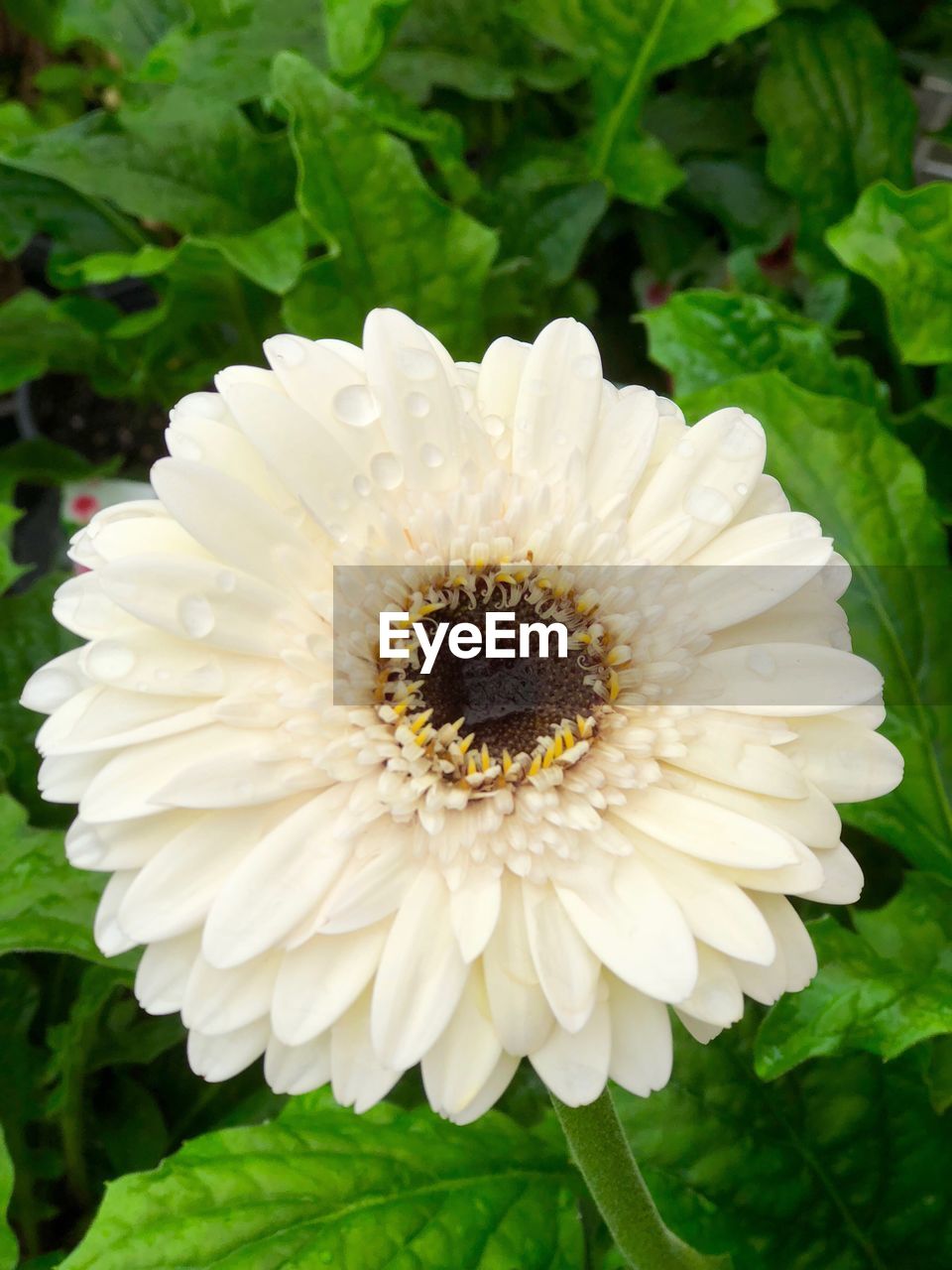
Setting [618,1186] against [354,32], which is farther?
[354,32]

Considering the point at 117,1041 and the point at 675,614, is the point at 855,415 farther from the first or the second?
the point at 117,1041

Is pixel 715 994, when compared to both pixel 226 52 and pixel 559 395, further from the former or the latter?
pixel 226 52

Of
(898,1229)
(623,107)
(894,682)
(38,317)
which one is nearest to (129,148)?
(38,317)

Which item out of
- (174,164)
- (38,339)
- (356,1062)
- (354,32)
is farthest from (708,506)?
(38,339)

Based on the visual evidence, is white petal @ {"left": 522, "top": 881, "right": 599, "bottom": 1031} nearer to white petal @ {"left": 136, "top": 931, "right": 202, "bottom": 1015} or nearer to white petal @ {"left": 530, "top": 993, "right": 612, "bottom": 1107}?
white petal @ {"left": 530, "top": 993, "right": 612, "bottom": 1107}

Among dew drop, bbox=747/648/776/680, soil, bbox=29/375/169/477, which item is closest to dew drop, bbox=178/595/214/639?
dew drop, bbox=747/648/776/680

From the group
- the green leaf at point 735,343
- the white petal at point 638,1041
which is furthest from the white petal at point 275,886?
the green leaf at point 735,343

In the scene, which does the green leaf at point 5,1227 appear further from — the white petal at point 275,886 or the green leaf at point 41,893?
the white petal at point 275,886
